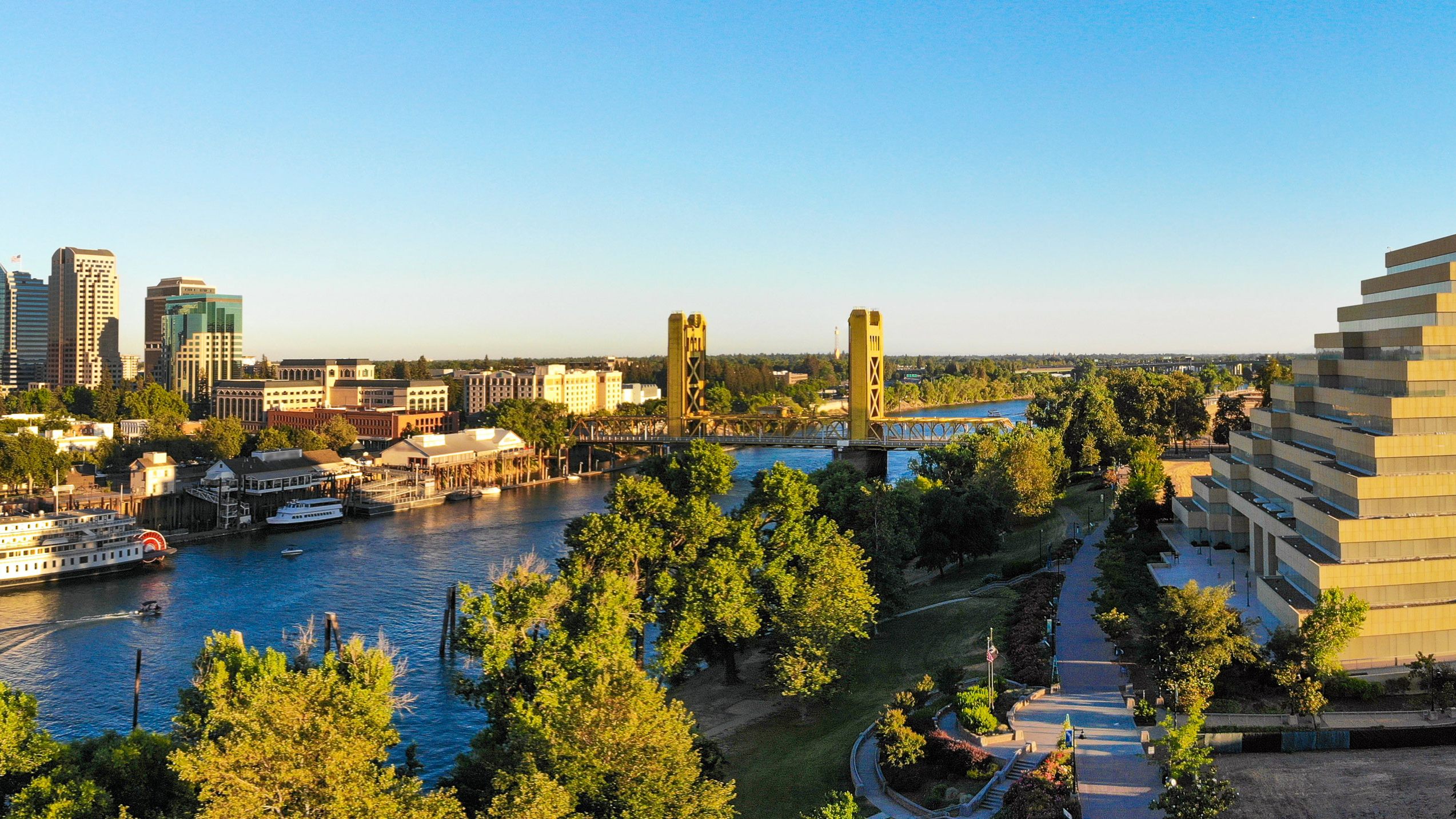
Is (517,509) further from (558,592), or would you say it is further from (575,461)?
(558,592)

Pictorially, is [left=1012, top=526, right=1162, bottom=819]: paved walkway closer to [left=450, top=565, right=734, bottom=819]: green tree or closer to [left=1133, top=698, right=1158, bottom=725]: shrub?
[left=1133, top=698, right=1158, bottom=725]: shrub

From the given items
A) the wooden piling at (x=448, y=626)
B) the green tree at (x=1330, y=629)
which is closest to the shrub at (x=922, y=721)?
the green tree at (x=1330, y=629)

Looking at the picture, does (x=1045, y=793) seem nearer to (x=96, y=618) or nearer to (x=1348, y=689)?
(x=1348, y=689)

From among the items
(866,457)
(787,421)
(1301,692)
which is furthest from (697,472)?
Result: (787,421)

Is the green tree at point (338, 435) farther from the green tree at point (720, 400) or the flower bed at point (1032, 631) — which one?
the flower bed at point (1032, 631)

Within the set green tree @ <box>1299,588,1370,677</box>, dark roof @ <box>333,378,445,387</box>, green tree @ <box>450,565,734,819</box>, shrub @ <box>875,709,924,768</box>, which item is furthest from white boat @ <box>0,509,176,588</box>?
dark roof @ <box>333,378,445,387</box>

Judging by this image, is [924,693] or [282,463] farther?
[282,463]
